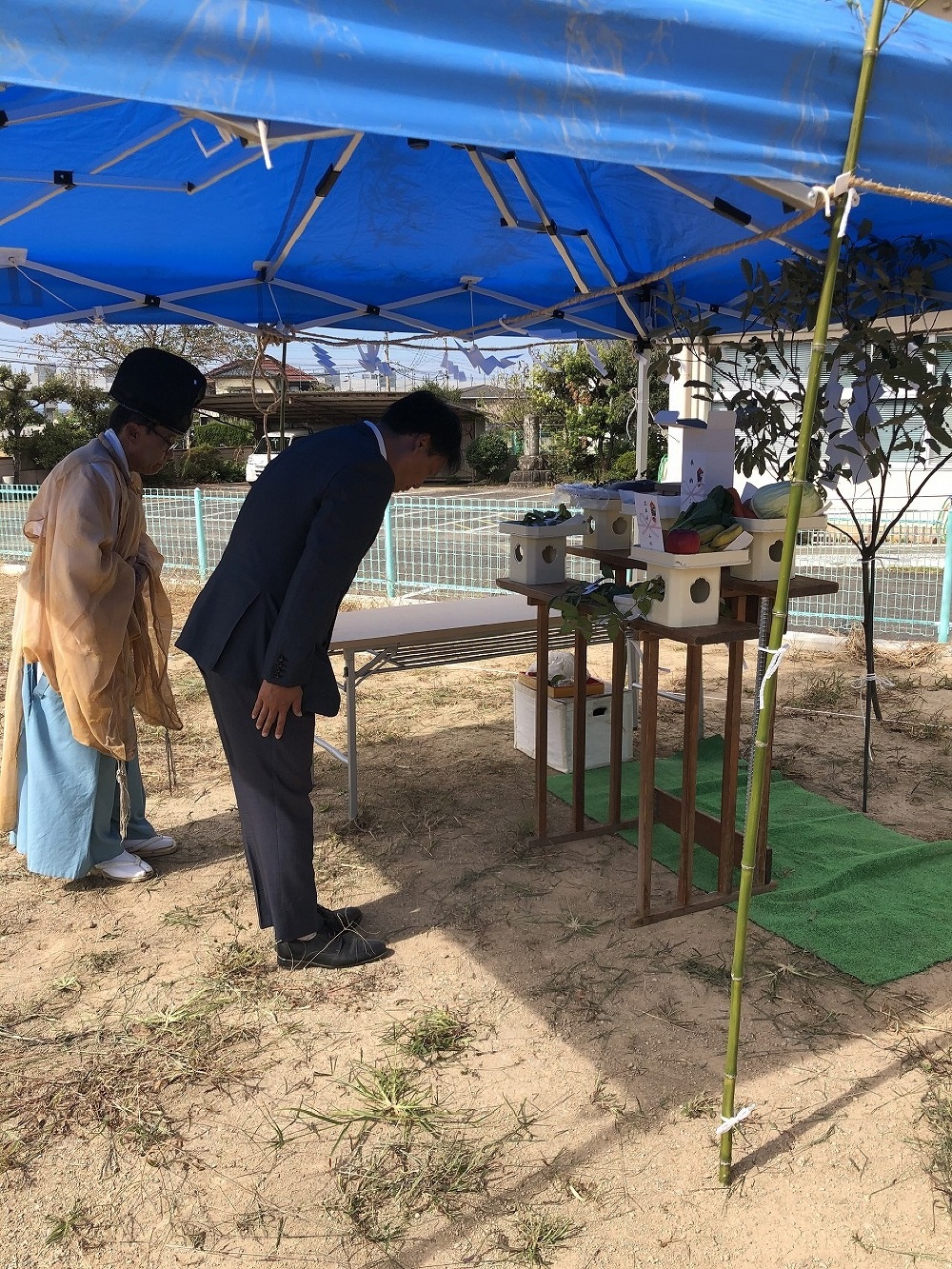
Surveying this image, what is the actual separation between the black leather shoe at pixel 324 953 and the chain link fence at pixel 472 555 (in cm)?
336

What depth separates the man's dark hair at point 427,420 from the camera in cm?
236

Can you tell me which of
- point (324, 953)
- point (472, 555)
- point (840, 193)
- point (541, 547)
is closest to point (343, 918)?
point (324, 953)

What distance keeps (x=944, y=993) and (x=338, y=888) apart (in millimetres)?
1791

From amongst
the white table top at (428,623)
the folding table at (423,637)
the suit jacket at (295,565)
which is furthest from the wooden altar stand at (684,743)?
the suit jacket at (295,565)

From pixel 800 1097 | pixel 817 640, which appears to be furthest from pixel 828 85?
pixel 817 640

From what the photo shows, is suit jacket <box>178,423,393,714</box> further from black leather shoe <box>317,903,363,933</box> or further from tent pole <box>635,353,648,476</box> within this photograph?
tent pole <box>635,353,648,476</box>

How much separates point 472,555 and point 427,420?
5.65 m

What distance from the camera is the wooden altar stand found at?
103 inches

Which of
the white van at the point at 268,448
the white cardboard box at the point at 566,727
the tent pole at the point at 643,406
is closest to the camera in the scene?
the white cardboard box at the point at 566,727

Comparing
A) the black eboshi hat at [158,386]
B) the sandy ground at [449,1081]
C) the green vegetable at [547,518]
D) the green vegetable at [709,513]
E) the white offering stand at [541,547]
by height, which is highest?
the black eboshi hat at [158,386]

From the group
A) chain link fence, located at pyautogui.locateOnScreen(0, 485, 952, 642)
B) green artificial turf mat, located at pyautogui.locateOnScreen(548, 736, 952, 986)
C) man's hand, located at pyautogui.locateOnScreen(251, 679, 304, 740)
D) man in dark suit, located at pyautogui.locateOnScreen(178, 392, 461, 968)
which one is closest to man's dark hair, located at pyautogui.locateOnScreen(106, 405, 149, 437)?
man in dark suit, located at pyautogui.locateOnScreen(178, 392, 461, 968)

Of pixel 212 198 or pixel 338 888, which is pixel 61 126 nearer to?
pixel 212 198

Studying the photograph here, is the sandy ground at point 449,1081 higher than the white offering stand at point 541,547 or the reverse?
the reverse

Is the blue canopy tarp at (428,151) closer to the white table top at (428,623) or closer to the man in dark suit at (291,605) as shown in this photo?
the man in dark suit at (291,605)
